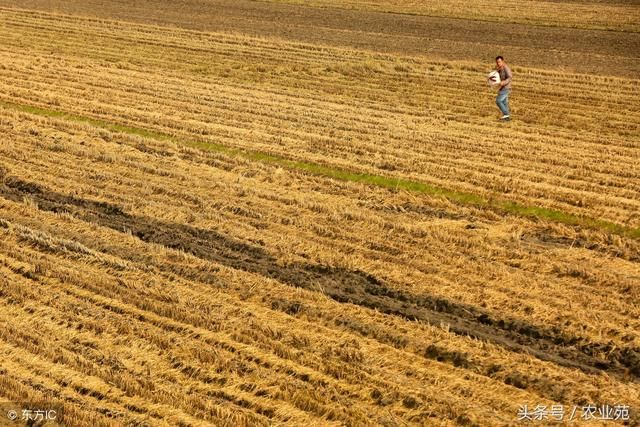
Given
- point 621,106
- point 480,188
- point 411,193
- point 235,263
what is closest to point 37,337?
point 235,263

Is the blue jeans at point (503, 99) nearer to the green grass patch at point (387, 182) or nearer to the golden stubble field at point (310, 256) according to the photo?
the golden stubble field at point (310, 256)

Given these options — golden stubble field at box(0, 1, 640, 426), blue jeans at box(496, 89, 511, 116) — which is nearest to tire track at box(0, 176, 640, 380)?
golden stubble field at box(0, 1, 640, 426)

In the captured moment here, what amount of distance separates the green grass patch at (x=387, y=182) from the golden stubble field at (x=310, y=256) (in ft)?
0.35

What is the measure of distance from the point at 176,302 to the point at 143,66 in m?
Result: 18.1

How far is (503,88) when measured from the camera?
21375 millimetres

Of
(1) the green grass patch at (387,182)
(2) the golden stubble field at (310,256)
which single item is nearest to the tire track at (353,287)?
(2) the golden stubble field at (310,256)

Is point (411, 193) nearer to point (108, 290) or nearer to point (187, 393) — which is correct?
point (108, 290)

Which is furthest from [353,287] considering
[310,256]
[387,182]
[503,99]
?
[503,99]

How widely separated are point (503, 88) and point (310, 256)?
422 inches

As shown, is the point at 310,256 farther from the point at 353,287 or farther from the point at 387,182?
the point at 387,182

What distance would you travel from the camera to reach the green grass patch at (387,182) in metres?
14.3

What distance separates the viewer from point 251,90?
79.7 ft

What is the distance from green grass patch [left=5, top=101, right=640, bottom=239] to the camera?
14.3 m

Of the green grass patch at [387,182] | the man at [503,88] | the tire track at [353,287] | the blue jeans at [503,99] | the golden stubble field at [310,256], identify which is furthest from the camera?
the blue jeans at [503,99]
